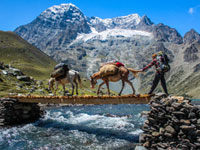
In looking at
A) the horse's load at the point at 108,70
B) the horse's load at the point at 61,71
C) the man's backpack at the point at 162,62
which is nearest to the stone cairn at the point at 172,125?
the man's backpack at the point at 162,62

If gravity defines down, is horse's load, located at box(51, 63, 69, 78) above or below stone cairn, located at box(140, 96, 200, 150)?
above

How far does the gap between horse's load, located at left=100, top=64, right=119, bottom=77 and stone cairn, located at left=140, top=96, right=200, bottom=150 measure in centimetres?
501

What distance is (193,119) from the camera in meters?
10.2

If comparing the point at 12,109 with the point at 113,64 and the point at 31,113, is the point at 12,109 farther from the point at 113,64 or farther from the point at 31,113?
the point at 113,64

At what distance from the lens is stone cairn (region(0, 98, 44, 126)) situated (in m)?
25.4

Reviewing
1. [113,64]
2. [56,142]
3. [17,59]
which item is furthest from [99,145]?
[17,59]

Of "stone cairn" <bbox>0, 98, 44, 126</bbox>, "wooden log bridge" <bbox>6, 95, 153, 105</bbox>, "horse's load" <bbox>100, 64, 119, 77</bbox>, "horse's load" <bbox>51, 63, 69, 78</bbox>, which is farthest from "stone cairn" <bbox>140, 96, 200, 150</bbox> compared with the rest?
"stone cairn" <bbox>0, 98, 44, 126</bbox>

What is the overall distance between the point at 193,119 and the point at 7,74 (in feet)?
250

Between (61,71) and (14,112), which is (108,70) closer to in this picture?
(61,71)

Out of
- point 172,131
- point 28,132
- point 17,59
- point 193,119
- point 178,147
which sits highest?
point 17,59

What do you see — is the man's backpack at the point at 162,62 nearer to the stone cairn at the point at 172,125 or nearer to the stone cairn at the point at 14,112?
the stone cairn at the point at 172,125

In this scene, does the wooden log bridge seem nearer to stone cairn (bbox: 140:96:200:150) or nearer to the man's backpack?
stone cairn (bbox: 140:96:200:150)

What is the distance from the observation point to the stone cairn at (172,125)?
1015 centimetres

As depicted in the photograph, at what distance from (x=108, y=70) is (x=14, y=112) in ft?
56.9
